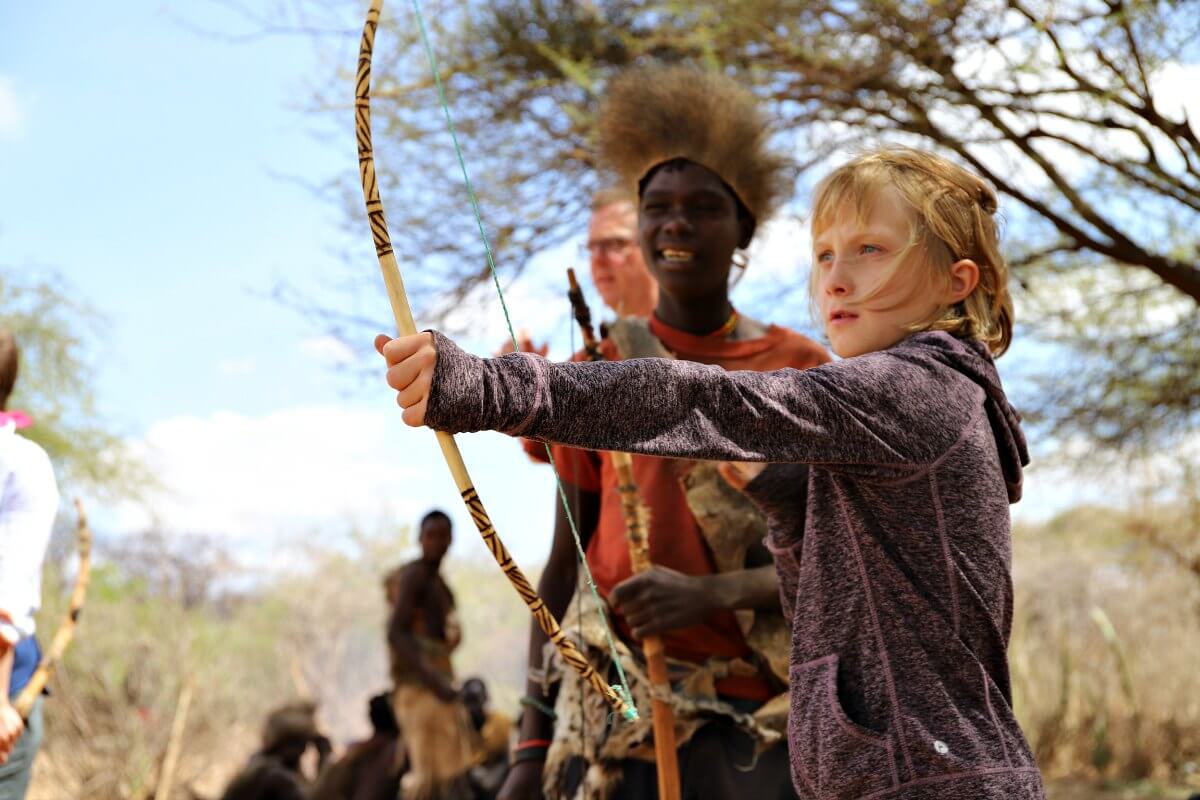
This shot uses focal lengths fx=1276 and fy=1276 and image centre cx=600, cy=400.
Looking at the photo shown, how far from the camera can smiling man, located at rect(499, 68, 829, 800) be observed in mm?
2615

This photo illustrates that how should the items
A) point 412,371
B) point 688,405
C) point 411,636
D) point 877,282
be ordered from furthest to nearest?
1. point 411,636
2. point 877,282
3. point 688,405
4. point 412,371

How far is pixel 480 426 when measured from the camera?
135 centimetres

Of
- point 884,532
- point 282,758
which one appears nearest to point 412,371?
point 884,532

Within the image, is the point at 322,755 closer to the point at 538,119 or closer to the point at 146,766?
the point at 146,766

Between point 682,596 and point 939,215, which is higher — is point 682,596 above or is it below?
below

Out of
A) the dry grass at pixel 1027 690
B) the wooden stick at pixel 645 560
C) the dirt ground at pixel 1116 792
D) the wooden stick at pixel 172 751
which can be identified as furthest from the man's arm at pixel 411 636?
the wooden stick at pixel 645 560

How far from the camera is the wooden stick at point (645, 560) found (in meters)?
2.54

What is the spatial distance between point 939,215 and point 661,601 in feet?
3.54

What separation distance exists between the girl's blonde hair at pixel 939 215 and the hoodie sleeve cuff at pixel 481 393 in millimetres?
642

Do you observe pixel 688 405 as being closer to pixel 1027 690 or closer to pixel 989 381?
pixel 989 381

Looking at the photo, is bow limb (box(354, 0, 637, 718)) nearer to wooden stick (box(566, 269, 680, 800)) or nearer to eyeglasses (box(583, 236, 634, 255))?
wooden stick (box(566, 269, 680, 800))

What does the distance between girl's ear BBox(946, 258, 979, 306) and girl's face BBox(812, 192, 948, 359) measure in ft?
0.05

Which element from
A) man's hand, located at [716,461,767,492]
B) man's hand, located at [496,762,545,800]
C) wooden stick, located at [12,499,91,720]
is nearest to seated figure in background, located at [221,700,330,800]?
wooden stick, located at [12,499,91,720]

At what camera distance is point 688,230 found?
2.93 m
